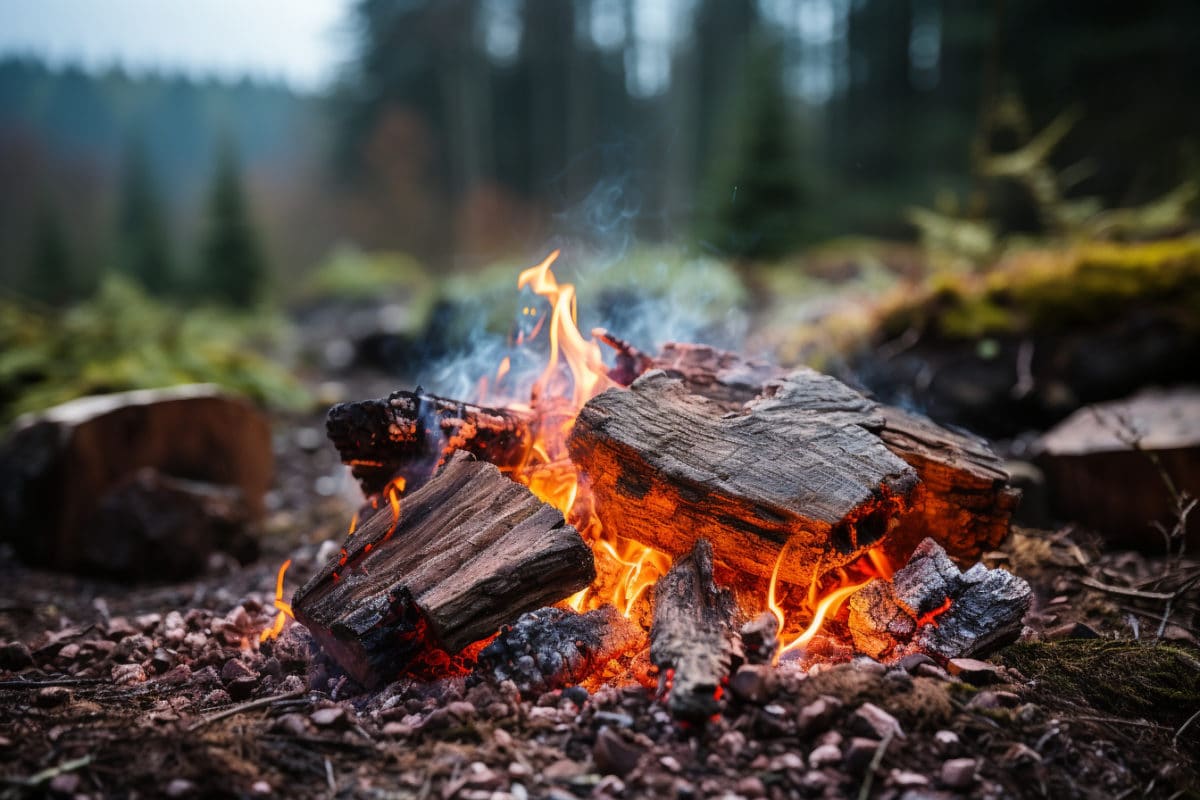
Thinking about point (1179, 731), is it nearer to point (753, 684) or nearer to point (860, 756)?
point (860, 756)

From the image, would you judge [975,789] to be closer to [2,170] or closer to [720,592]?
[720,592]

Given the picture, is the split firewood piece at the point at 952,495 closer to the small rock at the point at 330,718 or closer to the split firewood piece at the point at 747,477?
the split firewood piece at the point at 747,477

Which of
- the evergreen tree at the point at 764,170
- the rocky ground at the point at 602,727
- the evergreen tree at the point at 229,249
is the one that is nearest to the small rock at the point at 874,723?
the rocky ground at the point at 602,727

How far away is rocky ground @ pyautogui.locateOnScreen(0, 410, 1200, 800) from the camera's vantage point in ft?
5.83

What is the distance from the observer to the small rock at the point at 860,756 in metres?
1.80

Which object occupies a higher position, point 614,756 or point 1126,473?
point 614,756

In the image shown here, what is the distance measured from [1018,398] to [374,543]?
15.3ft

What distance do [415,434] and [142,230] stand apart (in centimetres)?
2489

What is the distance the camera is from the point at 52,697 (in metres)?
2.25

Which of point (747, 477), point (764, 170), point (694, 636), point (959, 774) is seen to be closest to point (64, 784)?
point (694, 636)

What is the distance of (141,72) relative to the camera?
2872 cm

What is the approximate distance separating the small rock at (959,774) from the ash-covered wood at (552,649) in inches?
39.3

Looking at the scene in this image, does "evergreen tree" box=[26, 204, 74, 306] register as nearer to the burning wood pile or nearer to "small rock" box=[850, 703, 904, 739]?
the burning wood pile

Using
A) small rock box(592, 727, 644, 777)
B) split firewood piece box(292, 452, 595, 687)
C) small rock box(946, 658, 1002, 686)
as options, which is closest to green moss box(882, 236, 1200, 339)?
small rock box(946, 658, 1002, 686)
